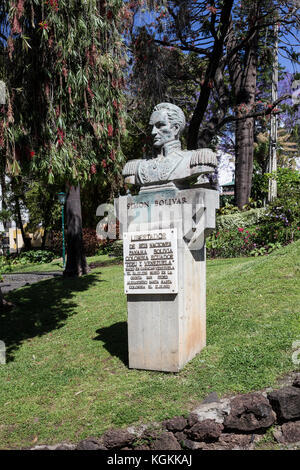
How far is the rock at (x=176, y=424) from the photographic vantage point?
11.8 ft

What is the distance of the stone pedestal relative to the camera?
468 cm

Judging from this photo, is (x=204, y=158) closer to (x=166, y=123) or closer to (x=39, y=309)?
(x=166, y=123)

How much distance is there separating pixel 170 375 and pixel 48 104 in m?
3.76

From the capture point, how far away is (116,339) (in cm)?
614

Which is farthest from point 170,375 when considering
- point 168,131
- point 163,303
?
point 168,131

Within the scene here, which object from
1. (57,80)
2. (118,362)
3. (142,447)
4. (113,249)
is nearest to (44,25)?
(57,80)

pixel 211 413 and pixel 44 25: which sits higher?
pixel 44 25

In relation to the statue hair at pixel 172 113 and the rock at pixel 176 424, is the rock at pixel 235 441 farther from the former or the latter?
the statue hair at pixel 172 113

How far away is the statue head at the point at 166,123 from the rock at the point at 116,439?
124 inches

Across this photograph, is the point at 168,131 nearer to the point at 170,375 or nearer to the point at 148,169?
the point at 148,169

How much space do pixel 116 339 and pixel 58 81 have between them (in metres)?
3.70

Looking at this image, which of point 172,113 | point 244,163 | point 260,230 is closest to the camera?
point 172,113

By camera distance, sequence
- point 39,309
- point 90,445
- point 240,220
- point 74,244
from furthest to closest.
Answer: point 240,220, point 74,244, point 39,309, point 90,445

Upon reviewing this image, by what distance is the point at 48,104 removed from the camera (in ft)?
18.3
